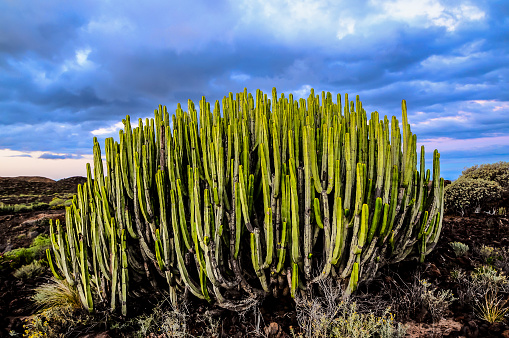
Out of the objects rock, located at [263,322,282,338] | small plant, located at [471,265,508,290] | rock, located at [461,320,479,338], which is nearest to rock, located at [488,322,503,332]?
rock, located at [461,320,479,338]

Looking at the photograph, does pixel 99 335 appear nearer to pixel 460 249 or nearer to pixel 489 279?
pixel 489 279

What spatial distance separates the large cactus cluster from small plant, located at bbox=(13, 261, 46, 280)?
189 centimetres

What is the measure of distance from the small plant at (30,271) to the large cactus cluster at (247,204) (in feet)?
6.19

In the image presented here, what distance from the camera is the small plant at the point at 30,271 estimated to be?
18.8 feet

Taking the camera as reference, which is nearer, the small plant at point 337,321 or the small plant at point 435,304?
the small plant at point 337,321

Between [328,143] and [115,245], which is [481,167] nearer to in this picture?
[328,143]

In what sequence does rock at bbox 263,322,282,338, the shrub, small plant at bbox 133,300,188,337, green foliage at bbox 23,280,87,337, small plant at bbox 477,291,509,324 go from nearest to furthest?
rock at bbox 263,322,282,338, small plant at bbox 133,300,188,337, small plant at bbox 477,291,509,324, green foliage at bbox 23,280,87,337, the shrub

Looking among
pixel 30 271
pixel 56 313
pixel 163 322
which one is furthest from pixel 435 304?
pixel 30 271

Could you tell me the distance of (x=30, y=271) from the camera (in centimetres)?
587

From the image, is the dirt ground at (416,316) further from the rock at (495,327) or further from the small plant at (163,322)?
the small plant at (163,322)

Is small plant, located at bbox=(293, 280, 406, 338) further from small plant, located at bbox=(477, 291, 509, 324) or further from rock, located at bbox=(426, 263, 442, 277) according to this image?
rock, located at bbox=(426, 263, 442, 277)

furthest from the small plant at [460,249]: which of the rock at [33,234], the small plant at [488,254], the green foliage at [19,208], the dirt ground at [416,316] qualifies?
the green foliage at [19,208]

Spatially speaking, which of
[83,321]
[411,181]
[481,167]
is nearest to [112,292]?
[83,321]

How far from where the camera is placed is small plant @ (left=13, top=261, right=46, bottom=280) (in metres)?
5.74
